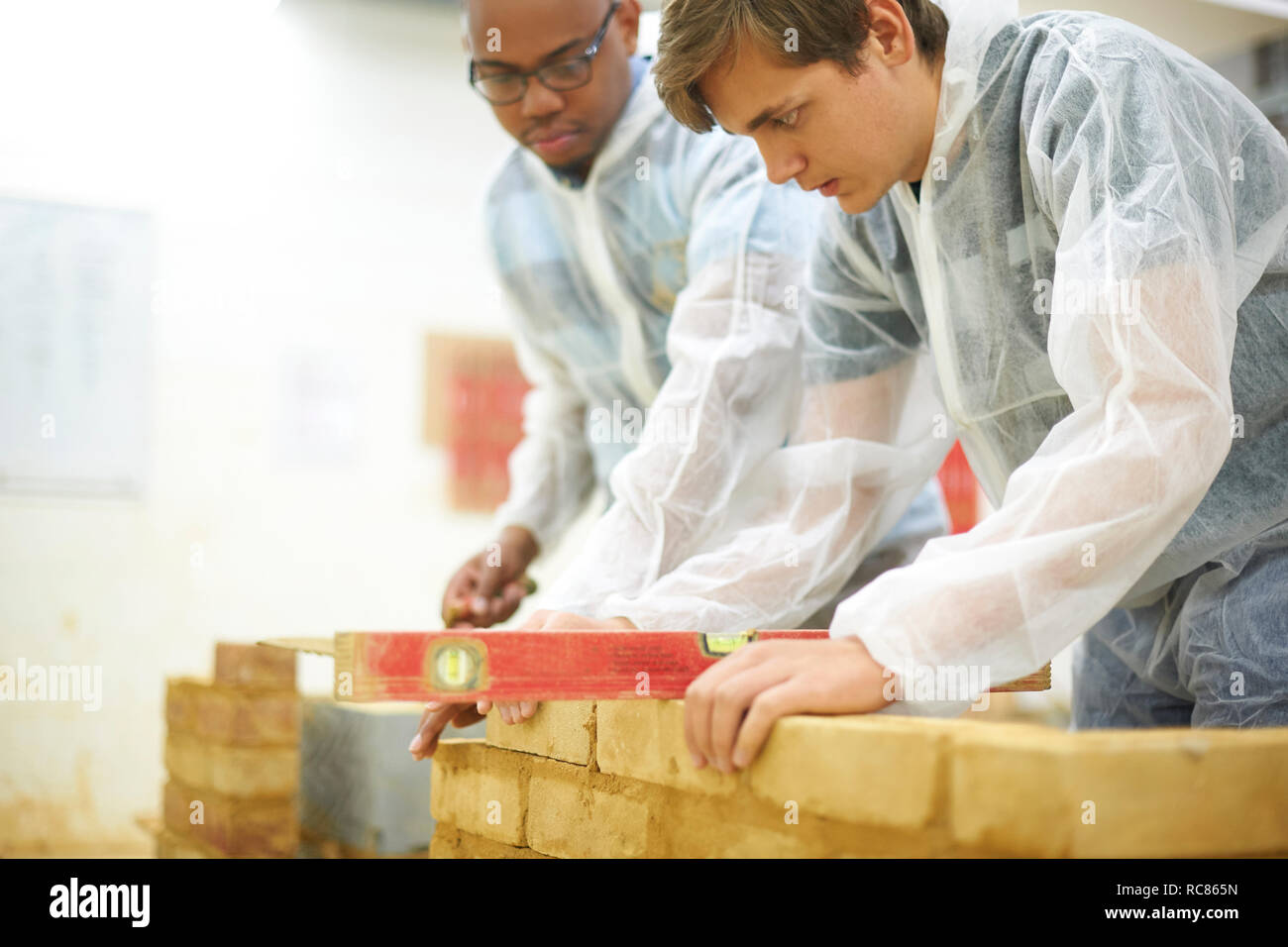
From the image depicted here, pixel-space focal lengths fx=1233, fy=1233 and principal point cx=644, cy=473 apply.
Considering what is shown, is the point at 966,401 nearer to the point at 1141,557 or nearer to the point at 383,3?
the point at 1141,557

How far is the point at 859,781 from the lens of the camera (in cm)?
85

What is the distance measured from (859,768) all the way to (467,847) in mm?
783

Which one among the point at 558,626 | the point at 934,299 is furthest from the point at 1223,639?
the point at 558,626

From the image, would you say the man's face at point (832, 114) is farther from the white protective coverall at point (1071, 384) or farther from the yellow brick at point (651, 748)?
the yellow brick at point (651, 748)

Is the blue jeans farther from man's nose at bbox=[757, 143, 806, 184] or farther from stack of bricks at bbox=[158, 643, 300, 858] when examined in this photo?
stack of bricks at bbox=[158, 643, 300, 858]

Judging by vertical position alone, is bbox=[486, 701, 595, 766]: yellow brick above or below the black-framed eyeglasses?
below

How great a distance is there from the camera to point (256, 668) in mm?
2617

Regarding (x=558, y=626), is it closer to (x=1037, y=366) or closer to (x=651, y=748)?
(x=651, y=748)

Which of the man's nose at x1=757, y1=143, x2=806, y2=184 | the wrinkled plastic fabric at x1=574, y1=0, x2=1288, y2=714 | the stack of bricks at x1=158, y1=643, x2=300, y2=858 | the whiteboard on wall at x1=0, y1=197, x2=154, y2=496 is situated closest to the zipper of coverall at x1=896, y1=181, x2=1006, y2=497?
the wrinkled plastic fabric at x1=574, y1=0, x2=1288, y2=714

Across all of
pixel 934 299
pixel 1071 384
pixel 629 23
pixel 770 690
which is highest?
pixel 629 23

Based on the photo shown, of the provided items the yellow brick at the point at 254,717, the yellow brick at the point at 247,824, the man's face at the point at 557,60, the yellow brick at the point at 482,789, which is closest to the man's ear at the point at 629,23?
the man's face at the point at 557,60

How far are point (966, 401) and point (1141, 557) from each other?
36cm

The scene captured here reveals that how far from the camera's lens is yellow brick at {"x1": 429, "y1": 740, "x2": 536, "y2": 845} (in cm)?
139
